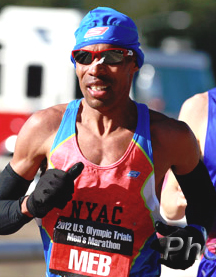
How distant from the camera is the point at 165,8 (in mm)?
40875

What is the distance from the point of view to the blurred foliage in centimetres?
3662

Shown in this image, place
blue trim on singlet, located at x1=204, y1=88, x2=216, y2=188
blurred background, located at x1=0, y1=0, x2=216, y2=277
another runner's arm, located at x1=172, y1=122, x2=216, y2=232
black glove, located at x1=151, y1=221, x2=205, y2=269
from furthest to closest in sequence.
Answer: blurred background, located at x1=0, y1=0, x2=216, y2=277, blue trim on singlet, located at x1=204, y1=88, x2=216, y2=188, another runner's arm, located at x1=172, y1=122, x2=216, y2=232, black glove, located at x1=151, y1=221, x2=205, y2=269

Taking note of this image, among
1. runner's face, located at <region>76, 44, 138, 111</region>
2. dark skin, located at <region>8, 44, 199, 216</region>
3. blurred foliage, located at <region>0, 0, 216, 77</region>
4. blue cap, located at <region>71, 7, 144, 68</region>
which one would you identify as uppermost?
blurred foliage, located at <region>0, 0, 216, 77</region>

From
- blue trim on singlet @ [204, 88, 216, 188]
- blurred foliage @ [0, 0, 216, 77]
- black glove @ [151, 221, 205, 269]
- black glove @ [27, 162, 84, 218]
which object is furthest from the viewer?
blurred foliage @ [0, 0, 216, 77]

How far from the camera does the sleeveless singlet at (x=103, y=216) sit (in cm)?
305

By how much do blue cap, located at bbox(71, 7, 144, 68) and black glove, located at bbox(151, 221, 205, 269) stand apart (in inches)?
31.0

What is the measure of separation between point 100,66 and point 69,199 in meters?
0.57

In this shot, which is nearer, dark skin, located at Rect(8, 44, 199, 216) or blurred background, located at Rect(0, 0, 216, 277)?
dark skin, located at Rect(8, 44, 199, 216)

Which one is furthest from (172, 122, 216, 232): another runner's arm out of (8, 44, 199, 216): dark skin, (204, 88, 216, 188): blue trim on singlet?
(204, 88, 216, 188): blue trim on singlet

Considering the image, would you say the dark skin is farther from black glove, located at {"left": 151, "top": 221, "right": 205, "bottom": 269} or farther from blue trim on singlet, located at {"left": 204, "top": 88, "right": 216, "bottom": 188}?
blue trim on singlet, located at {"left": 204, "top": 88, "right": 216, "bottom": 188}

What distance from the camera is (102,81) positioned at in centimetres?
308

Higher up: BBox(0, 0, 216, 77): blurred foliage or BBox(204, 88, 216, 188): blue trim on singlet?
BBox(0, 0, 216, 77): blurred foliage

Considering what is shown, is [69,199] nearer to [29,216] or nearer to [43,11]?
[29,216]

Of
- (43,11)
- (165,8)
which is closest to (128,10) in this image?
(165,8)
